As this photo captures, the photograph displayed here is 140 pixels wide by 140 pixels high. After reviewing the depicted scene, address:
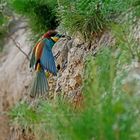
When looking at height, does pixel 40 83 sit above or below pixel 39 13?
below

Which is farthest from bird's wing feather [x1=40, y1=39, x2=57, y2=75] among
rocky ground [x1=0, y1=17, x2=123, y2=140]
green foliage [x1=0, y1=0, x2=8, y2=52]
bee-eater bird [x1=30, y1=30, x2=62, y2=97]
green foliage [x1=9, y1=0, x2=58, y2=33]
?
green foliage [x1=0, y1=0, x2=8, y2=52]

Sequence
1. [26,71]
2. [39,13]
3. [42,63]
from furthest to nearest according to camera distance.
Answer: [26,71] < [39,13] < [42,63]

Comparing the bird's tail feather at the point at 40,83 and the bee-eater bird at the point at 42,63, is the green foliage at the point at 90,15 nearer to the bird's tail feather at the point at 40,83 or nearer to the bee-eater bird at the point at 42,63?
the bee-eater bird at the point at 42,63

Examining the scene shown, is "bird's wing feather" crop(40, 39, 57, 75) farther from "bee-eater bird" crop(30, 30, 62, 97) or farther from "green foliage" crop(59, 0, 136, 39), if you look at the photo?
"green foliage" crop(59, 0, 136, 39)

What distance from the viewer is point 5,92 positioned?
4891 mm

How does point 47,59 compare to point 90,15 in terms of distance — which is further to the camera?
point 47,59

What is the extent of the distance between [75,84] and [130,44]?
807 millimetres

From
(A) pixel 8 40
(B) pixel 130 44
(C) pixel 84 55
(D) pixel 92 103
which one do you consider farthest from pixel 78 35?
(A) pixel 8 40

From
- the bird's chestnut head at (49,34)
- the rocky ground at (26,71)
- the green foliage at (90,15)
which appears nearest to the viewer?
the green foliage at (90,15)

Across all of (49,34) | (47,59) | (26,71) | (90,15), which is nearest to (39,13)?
(26,71)

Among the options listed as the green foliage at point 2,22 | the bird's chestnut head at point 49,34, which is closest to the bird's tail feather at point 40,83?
the bird's chestnut head at point 49,34

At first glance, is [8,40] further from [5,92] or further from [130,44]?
[130,44]

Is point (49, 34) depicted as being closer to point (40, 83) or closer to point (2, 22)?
point (40, 83)

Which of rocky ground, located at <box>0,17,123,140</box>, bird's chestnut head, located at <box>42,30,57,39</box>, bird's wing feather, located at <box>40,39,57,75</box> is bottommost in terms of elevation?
rocky ground, located at <box>0,17,123,140</box>
